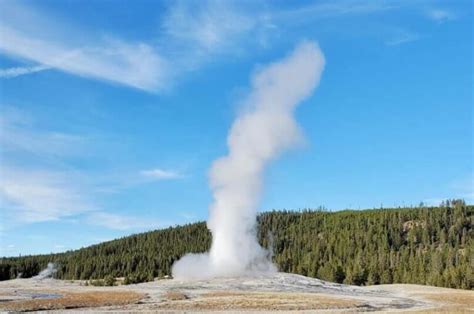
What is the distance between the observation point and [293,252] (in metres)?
180

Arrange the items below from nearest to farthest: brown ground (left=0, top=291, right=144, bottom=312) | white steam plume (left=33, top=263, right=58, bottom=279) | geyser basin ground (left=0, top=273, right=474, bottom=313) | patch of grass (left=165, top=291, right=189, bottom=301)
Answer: brown ground (left=0, top=291, right=144, bottom=312)
geyser basin ground (left=0, top=273, right=474, bottom=313)
patch of grass (left=165, top=291, right=189, bottom=301)
white steam plume (left=33, top=263, right=58, bottom=279)

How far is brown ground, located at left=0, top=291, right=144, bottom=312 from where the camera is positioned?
52281 mm

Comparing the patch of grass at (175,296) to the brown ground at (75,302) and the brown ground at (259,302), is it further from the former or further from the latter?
the brown ground at (75,302)

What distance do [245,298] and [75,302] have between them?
1573cm

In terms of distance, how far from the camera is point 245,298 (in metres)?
59.3

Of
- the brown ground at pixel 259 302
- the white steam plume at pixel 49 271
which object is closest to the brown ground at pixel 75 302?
the brown ground at pixel 259 302

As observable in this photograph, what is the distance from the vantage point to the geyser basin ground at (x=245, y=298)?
5297 centimetres

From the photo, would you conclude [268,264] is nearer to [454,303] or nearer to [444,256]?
[454,303]

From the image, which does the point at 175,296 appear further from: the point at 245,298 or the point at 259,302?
the point at 259,302

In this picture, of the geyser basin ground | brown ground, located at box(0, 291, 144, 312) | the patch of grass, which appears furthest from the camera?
the patch of grass

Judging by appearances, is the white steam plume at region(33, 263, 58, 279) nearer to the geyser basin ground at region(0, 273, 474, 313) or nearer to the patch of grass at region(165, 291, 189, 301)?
the geyser basin ground at region(0, 273, 474, 313)

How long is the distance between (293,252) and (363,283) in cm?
6595

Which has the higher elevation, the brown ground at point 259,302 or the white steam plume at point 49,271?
the white steam plume at point 49,271

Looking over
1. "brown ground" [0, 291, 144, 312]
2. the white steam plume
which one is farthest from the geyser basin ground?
the white steam plume
